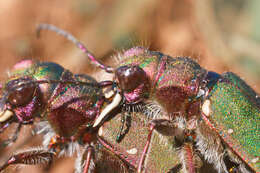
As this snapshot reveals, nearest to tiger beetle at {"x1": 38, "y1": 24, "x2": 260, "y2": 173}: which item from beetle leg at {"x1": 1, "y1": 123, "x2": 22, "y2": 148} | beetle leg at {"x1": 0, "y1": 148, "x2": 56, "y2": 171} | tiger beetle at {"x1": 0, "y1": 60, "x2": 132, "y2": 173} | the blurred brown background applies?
tiger beetle at {"x1": 0, "y1": 60, "x2": 132, "y2": 173}

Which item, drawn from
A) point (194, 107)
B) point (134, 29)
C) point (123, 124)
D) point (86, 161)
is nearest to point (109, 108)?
point (123, 124)

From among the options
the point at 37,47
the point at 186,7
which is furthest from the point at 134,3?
the point at 37,47

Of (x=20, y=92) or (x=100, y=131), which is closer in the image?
(x=20, y=92)

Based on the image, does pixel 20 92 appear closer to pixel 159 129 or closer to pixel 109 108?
pixel 109 108

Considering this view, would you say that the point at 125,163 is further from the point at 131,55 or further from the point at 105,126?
the point at 131,55

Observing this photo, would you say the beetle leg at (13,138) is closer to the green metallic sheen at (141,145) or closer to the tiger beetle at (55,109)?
the tiger beetle at (55,109)

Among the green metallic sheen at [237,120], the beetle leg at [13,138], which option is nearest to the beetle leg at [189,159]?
the green metallic sheen at [237,120]
